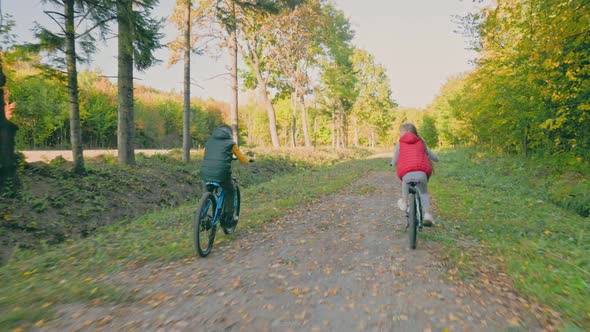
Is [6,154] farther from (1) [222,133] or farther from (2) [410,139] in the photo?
(2) [410,139]

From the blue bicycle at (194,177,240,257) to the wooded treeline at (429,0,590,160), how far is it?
9434 millimetres

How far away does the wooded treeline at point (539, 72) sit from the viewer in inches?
367

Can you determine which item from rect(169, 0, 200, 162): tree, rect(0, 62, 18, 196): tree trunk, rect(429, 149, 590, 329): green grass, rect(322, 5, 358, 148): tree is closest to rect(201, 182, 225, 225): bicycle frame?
rect(429, 149, 590, 329): green grass

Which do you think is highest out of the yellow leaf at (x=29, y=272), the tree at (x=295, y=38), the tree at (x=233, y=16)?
the tree at (x=295, y=38)

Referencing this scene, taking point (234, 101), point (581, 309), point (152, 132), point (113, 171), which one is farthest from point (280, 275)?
point (152, 132)

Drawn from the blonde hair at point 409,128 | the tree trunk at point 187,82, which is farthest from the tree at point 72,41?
the blonde hair at point 409,128

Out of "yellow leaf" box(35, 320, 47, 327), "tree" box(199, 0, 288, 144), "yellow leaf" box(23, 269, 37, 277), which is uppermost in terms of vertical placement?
"tree" box(199, 0, 288, 144)

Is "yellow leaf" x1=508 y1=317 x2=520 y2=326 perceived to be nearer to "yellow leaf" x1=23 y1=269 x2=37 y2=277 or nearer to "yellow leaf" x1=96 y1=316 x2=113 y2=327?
"yellow leaf" x1=96 y1=316 x2=113 y2=327

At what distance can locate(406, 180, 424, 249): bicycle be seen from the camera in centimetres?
557

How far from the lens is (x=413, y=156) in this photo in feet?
19.4

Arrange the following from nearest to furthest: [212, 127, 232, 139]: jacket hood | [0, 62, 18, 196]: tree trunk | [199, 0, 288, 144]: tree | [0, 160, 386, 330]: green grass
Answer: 1. [0, 160, 386, 330]: green grass
2. [212, 127, 232, 139]: jacket hood
3. [0, 62, 18, 196]: tree trunk
4. [199, 0, 288, 144]: tree

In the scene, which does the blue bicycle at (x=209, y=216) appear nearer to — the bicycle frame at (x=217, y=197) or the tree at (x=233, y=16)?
the bicycle frame at (x=217, y=197)

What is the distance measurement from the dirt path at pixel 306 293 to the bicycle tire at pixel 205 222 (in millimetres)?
201

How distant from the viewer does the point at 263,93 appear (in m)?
27.4
